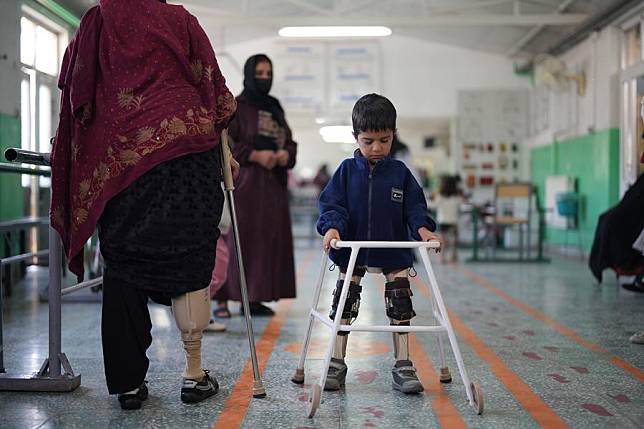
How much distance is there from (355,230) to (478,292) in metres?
3.76

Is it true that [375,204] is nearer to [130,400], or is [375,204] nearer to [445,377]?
[445,377]

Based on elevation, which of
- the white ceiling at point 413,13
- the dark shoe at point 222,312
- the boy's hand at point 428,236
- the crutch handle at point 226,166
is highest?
the white ceiling at point 413,13

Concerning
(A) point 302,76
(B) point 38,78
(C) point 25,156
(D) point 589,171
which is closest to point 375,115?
(C) point 25,156

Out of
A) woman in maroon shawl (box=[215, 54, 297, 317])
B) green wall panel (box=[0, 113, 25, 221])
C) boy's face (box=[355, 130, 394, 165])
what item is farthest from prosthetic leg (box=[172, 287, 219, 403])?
green wall panel (box=[0, 113, 25, 221])

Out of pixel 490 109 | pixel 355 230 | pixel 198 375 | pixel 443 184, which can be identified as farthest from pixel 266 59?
pixel 490 109

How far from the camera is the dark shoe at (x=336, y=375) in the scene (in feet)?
9.89

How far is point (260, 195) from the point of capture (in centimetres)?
507

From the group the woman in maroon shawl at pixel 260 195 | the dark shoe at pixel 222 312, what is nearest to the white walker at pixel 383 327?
the woman in maroon shawl at pixel 260 195

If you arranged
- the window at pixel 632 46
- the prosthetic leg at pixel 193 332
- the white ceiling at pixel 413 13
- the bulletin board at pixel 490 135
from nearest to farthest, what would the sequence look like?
the prosthetic leg at pixel 193 332, the window at pixel 632 46, the white ceiling at pixel 413 13, the bulletin board at pixel 490 135

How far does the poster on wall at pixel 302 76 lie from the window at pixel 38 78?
6.93 meters

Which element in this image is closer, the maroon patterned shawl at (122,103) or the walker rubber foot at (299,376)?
the maroon patterned shawl at (122,103)

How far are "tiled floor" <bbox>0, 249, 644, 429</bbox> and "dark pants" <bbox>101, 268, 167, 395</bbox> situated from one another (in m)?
0.12

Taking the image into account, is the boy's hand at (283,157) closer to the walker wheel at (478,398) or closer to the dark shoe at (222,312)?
the dark shoe at (222,312)

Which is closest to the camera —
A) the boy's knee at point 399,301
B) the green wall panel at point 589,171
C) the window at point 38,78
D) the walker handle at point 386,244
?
the walker handle at point 386,244
